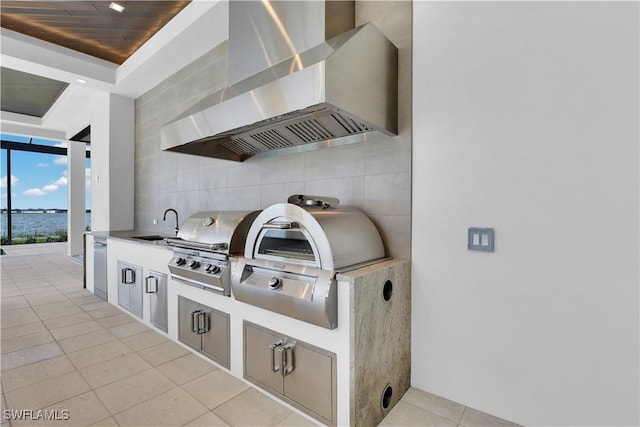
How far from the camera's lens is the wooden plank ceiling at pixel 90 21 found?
3.13 m

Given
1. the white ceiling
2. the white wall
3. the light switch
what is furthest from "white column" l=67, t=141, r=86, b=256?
the light switch

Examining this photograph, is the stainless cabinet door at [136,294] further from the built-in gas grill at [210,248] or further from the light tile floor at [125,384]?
the built-in gas grill at [210,248]

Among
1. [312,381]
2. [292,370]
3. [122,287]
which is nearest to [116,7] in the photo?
[122,287]

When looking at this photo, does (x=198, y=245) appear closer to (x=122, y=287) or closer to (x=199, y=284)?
(x=199, y=284)

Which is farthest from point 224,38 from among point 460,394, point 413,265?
point 460,394

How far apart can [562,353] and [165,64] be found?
4668 millimetres

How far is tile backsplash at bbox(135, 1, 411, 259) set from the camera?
1.97 metres

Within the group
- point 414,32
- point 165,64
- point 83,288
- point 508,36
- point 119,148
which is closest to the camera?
point 508,36

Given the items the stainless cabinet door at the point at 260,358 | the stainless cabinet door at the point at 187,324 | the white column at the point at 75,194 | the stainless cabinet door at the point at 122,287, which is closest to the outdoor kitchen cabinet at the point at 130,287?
the stainless cabinet door at the point at 122,287

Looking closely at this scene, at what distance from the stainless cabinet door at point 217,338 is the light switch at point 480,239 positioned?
1639 mm

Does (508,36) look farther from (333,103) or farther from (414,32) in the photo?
(333,103)

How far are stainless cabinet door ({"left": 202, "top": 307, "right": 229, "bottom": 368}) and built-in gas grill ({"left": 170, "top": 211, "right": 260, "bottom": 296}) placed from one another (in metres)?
0.20

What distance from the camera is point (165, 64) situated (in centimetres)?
383

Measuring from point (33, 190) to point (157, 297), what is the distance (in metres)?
11.7
